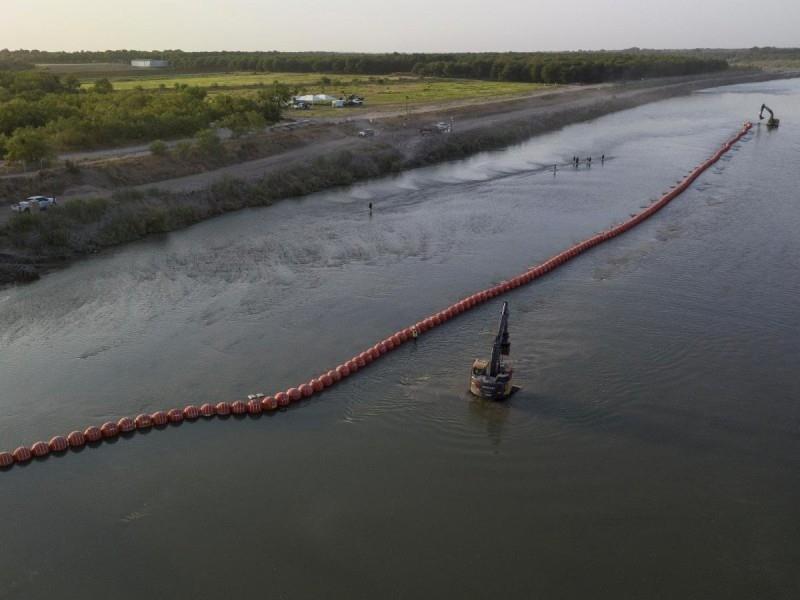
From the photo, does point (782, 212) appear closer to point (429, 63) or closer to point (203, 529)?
point (203, 529)

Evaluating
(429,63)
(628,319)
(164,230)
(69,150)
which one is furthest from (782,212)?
(429,63)

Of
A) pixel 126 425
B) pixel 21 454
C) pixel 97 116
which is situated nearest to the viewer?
pixel 21 454

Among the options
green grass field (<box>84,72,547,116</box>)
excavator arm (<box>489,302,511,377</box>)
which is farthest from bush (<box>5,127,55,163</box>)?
green grass field (<box>84,72,547,116</box>)

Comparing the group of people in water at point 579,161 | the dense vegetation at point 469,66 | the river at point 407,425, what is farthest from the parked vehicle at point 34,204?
the dense vegetation at point 469,66

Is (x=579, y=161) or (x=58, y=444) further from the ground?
(x=579, y=161)

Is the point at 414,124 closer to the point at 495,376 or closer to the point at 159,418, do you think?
the point at 495,376

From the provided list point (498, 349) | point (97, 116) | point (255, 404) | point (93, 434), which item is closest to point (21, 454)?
point (93, 434)

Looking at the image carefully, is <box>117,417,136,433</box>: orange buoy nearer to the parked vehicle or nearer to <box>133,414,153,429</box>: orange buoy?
<box>133,414,153,429</box>: orange buoy
